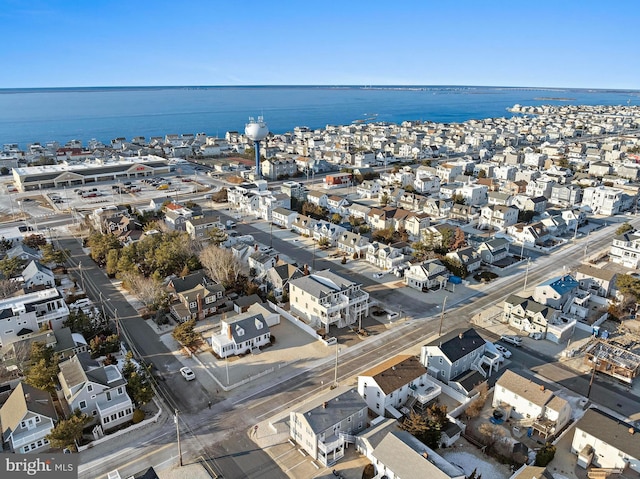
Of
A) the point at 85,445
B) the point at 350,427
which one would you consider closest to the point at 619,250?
the point at 350,427

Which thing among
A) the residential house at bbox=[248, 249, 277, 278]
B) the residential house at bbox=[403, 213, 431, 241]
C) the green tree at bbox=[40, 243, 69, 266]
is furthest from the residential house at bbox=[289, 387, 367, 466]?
the green tree at bbox=[40, 243, 69, 266]

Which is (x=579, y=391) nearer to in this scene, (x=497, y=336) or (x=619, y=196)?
(x=497, y=336)

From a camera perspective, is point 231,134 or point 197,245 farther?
point 231,134

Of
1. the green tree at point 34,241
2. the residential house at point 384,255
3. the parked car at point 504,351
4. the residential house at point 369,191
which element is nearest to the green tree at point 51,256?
the green tree at point 34,241

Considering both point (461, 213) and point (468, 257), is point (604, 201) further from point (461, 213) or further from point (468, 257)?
point (468, 257)

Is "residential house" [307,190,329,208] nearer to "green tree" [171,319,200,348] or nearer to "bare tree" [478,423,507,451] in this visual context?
"green tree" [171,319,200,348]

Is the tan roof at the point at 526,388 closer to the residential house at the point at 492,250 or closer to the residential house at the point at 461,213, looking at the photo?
the residential house at the point at 492,250

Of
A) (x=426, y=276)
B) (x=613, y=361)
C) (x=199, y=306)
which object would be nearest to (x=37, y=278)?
(x=199, y=306)
